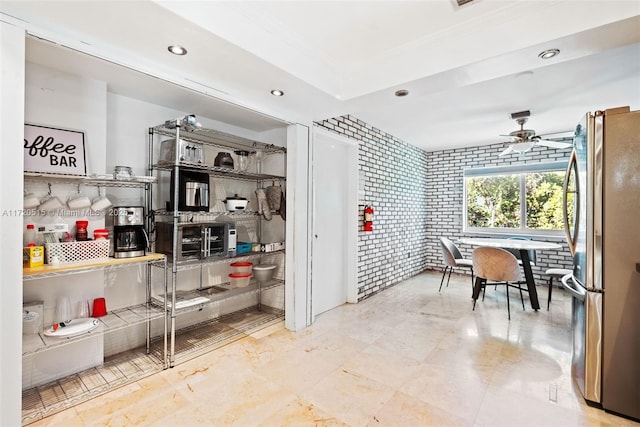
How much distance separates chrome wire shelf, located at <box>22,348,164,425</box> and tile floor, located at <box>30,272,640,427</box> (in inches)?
3.1

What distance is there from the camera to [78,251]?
2.06 metres

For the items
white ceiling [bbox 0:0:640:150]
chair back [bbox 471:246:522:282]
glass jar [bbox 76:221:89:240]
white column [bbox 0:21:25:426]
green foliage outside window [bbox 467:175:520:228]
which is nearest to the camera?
white column [bbox 0:21:25:426]

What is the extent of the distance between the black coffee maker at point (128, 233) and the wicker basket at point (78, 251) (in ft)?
0.34

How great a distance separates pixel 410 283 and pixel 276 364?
3.34 metres

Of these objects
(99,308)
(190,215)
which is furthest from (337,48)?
(99,308)

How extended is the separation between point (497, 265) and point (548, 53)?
8.16ft

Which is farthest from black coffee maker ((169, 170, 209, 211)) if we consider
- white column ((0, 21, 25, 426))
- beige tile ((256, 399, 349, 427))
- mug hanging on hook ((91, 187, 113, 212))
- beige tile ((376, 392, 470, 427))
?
beige tile ((376, 392, 470, 427))

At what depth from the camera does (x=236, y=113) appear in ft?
9.89

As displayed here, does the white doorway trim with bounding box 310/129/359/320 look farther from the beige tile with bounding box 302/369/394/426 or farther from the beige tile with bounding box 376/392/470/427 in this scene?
the beige tile with bounding box 376/392/470/427

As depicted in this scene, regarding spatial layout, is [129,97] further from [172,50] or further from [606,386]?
[606,386]

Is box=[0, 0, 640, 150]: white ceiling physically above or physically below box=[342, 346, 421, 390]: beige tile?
above

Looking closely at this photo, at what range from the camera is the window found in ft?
16.9

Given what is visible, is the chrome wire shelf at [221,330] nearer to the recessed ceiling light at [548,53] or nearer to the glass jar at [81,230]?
the glass jar at [81,230]

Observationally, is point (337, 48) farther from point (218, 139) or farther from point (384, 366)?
point (384, 366)
